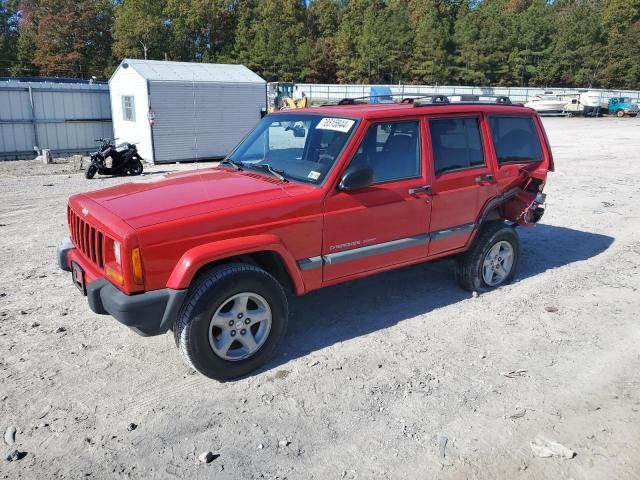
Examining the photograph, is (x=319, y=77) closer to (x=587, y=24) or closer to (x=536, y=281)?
(x=587, y=24)

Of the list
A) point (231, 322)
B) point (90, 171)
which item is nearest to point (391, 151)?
point (231, 322)

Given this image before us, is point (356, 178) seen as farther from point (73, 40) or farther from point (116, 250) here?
point (73, 40)

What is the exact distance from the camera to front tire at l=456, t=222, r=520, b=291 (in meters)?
5.61

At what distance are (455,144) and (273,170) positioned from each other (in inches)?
72.4

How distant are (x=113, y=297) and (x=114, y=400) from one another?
75 centimetres

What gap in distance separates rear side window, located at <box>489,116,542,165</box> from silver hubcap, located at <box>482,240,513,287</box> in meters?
0.91

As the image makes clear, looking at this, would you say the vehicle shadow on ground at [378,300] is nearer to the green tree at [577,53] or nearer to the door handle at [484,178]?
the door handle at [484,178]

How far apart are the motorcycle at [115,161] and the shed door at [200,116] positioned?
78.2 inches

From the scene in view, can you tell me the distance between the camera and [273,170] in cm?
464

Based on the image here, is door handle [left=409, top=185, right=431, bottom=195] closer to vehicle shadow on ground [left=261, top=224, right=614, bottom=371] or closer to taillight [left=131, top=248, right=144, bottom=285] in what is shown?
vehicle shadow on ground [left=261, top=224, right=614, bottom=371]

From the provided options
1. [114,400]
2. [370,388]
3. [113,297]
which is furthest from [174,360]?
[370,388]

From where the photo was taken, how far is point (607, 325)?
5.02m

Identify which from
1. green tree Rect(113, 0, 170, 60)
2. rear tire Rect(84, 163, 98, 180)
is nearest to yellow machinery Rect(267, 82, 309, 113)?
rear tire Rect(84, 163, 98, 180)

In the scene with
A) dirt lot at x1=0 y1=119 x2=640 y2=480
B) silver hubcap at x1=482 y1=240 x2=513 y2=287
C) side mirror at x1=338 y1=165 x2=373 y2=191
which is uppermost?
side mirror at x1=338 y1=165 x2=373 y2=191
